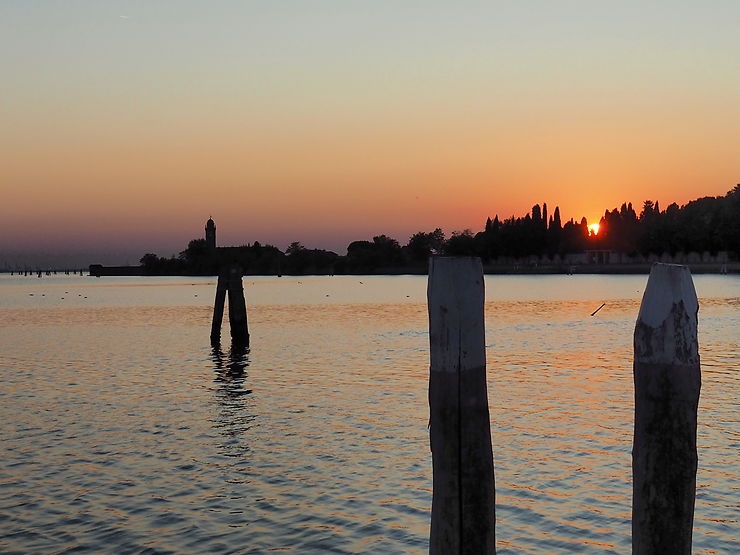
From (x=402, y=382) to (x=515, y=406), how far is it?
558 centimetres

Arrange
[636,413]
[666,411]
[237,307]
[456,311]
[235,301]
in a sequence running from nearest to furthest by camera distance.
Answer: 1. [666,411]
2. [636,413]
3. [456,311]
4. [235,301]
5. [237,307]

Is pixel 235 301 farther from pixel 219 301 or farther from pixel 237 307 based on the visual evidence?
pixel 219 301

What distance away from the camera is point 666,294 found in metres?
6.33

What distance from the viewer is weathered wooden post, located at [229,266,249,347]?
3512 centimetres

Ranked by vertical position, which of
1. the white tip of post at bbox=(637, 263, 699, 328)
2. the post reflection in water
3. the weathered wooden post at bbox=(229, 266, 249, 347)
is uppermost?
the white tip of post at bbox=(637, 263, 699, 328)

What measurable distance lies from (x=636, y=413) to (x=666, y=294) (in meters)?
1.00

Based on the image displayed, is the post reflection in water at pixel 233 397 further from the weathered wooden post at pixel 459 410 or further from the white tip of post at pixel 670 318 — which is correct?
the white tip of post at pixel 670 318

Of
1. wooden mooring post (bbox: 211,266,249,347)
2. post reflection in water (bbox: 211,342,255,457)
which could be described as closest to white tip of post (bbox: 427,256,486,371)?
post reflection in water (bbox: 211,342,255,457)

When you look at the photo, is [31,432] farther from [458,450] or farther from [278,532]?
[458,450]

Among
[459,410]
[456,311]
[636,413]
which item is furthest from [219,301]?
[636,413]

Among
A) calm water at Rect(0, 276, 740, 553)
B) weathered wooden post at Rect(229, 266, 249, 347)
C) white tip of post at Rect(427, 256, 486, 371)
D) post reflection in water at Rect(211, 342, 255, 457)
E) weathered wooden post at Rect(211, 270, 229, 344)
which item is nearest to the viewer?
white tip of post at Rect(427, 256, 486, 371)

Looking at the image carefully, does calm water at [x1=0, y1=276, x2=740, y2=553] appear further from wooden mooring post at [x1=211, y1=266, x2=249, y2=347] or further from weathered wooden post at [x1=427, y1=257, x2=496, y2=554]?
weathered wooden post at [x1=427, y1=257, x2=496, y2=554]

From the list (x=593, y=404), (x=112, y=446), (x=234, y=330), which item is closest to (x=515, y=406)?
(x=593, y=404)

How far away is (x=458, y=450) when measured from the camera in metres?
7.10
